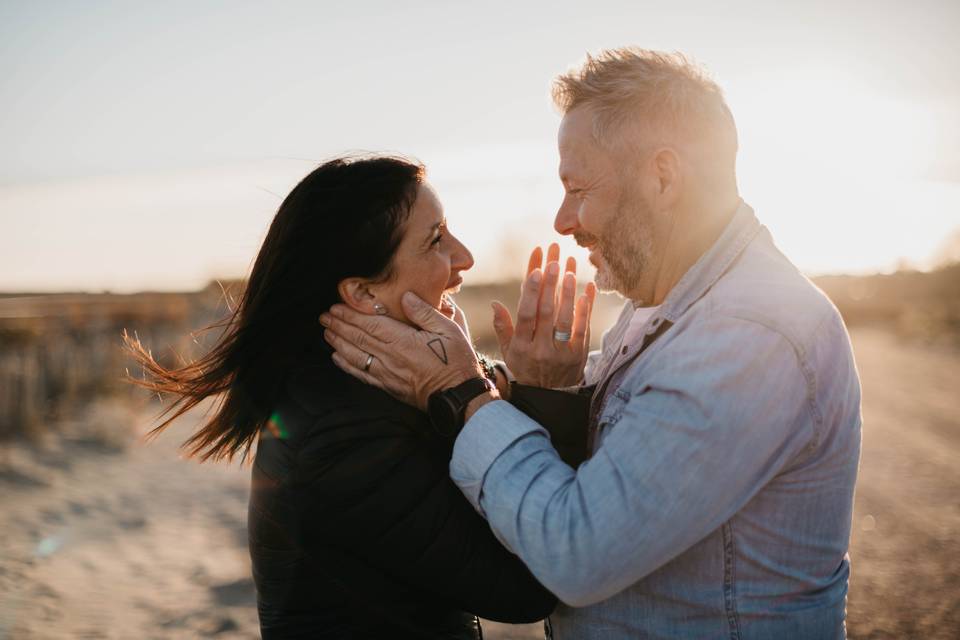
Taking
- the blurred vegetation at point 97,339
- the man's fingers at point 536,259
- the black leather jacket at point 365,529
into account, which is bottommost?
the blurred vegetation at point 97,339

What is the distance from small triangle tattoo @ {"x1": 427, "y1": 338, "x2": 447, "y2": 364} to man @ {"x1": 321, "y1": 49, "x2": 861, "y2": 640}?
0.01 metres

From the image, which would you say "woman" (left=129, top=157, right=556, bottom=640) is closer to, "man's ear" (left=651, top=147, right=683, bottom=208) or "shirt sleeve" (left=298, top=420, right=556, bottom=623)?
"shirt sleeve" (left=298, top=420, right=556, bottom=623)

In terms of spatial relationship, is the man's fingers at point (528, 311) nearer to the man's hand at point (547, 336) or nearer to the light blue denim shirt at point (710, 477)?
the man's hand at point (547, 336)

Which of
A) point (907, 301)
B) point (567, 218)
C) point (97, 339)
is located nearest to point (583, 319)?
point (567, 218)

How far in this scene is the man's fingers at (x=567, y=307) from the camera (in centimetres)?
264

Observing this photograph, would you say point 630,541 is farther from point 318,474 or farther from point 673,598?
point 318,474

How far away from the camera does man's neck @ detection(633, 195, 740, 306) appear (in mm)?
2465

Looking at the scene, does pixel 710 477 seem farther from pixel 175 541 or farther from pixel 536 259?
pixel 175 541

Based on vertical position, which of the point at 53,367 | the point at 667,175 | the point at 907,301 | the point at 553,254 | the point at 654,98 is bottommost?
the point at 907,301

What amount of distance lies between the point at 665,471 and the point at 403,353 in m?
0.90

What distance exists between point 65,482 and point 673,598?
7.65 m

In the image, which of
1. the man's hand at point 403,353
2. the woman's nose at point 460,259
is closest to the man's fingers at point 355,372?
the man's hand at point 403,353

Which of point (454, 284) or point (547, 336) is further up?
point (454, 284)

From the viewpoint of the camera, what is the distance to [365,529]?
2018 mm
